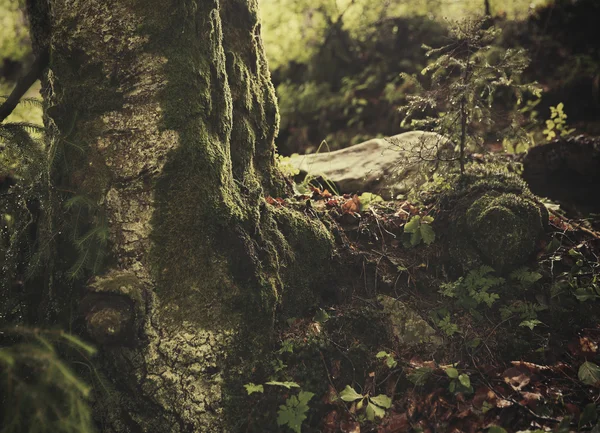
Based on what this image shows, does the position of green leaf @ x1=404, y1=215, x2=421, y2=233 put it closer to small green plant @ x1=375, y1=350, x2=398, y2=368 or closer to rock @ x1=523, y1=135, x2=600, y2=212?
small green plant @ x1=375, y1=350, x2=398, y2=368

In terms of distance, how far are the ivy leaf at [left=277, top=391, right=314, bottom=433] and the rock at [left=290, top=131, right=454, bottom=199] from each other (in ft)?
7.15

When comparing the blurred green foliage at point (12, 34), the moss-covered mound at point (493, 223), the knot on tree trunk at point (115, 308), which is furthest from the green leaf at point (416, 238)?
the blurred green foliage at point (12, 34)

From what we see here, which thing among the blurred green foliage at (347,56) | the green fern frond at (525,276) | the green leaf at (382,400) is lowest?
the green leaf at (382,400)

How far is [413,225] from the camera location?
3.73 meters

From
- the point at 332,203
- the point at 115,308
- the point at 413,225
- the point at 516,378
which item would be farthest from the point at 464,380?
the point at 115,308

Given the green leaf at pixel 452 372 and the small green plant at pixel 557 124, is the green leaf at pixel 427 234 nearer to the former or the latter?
the green leaf at pixel 452 372

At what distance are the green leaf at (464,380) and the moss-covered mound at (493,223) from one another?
1042mm

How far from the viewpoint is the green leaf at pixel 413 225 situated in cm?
372

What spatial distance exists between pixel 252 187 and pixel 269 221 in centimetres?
31

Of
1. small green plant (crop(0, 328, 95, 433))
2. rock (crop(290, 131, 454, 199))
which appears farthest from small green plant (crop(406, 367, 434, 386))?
small green plant (crop(0, 328, 95, 433))

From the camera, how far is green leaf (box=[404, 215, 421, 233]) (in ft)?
12.2

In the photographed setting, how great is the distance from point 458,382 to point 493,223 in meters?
1.38

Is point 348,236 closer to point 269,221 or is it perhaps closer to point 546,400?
point 269,221

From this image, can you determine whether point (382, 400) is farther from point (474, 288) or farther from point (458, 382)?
point (474, 288)
